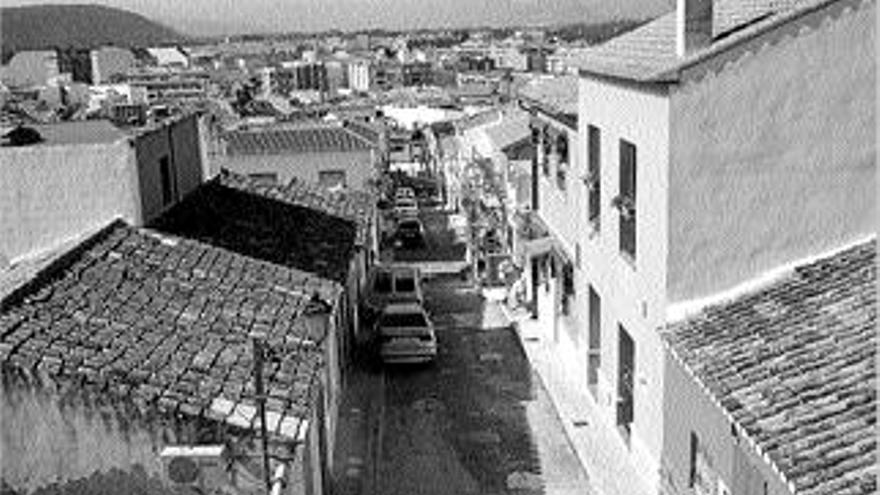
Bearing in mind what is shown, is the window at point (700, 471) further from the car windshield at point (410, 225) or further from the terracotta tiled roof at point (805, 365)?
the car windshield at point (410, 225)

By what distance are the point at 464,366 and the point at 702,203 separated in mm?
10921

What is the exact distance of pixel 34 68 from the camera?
135 meters

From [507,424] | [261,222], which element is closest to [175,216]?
[261,222]

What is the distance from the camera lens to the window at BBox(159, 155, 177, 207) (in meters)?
18.1

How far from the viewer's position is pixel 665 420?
44.3ft

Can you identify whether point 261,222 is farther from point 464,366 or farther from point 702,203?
point 702,203

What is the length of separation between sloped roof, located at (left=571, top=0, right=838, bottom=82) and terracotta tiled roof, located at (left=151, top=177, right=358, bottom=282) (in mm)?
6111

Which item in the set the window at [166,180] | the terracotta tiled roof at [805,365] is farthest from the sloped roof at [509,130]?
the terracotta tiled roof at [805,365]

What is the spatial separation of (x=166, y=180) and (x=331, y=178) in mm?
18307

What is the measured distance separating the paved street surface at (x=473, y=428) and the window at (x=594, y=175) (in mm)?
3970

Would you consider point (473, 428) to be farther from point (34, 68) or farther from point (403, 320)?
point (34, 68)

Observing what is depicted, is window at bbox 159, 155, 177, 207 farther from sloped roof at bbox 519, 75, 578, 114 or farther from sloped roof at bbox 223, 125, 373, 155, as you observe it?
sloped roof at bbox 223, 125, 373, 155

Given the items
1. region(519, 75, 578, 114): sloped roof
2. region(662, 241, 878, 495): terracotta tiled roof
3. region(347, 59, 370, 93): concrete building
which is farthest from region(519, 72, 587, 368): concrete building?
region(347, 59, 370, 93): concrete building

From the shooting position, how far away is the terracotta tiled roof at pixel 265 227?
17656mm
